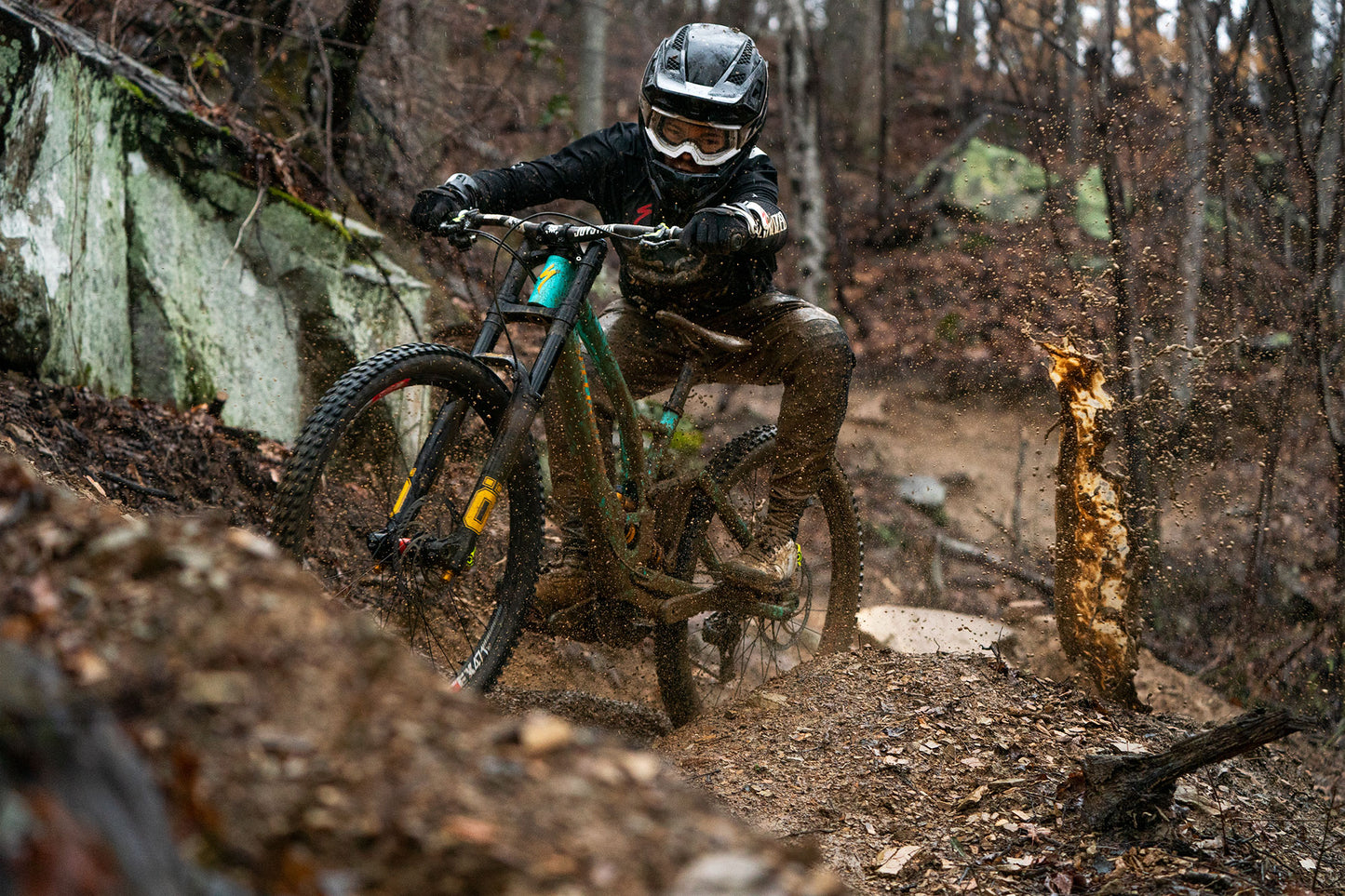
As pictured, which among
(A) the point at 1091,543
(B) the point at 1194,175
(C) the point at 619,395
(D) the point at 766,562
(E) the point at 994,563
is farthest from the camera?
(E) the point at 994,563

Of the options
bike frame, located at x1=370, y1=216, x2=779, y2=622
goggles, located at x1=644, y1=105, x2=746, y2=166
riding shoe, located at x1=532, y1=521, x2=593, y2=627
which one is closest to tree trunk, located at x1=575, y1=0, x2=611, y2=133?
goggles, located at x1=644, y1=105, x2=746, y2=166

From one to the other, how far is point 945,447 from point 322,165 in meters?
7.16

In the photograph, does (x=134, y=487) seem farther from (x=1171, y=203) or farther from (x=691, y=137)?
(x=1171, y=203)

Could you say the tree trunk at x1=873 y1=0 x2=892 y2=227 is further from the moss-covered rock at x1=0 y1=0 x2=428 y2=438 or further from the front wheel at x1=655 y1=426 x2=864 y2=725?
the front wheel at x1=655 y1=426 x2=864 y2=725

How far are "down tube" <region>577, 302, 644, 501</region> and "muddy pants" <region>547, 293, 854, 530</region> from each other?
0.11 meters

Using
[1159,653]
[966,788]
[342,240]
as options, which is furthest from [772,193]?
[1159,653]

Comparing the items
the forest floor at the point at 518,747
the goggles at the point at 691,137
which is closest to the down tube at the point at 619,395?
the goggles at the point at 691,137

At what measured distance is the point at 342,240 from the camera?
5.67m

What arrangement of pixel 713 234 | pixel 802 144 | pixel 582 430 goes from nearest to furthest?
pixel 713 234, pixel 582 430, pixel 802 144

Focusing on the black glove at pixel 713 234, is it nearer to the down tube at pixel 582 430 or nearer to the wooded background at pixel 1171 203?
the down tube at pixel 582 430

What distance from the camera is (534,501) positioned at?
3.64 meters

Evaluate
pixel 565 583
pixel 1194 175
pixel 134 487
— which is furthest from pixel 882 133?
pixel 134 487

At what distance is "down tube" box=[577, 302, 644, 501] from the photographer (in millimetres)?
→ 3514

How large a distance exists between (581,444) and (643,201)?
44.1 inches
